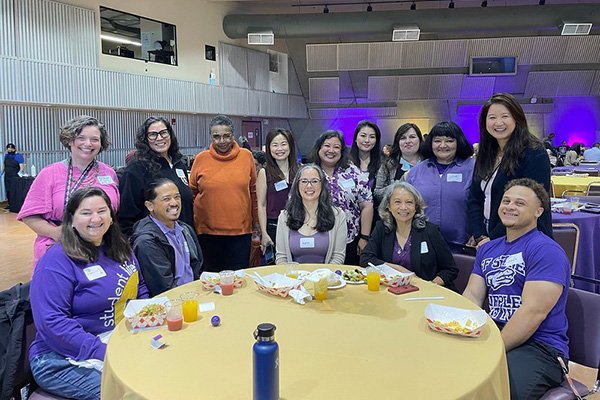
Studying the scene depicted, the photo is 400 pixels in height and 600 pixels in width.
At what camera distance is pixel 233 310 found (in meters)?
1.93

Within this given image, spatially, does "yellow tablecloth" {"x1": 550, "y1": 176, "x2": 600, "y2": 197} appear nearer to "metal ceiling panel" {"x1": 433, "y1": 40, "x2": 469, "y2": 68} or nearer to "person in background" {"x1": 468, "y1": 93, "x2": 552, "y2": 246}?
"person in background" {"x1": 468, "y1": 93, "x2": 552, "y2": 246}

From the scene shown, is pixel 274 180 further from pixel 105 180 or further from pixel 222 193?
pixel 105 180

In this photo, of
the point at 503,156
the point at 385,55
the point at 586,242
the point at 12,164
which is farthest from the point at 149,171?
the point at 385,55

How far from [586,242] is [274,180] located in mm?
2936

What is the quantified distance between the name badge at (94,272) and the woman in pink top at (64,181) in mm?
730

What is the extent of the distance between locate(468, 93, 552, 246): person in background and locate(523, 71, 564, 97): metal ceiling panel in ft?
41.8

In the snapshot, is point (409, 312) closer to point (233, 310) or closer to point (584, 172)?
point (233, 310)

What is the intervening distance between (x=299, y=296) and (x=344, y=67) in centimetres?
1189

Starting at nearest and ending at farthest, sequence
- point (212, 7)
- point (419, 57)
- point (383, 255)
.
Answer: point (383, 255) < point (212, 7) < point (419, 57)

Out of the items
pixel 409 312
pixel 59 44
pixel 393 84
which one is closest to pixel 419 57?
pixel 393 84

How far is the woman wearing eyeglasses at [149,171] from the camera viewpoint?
299 cm

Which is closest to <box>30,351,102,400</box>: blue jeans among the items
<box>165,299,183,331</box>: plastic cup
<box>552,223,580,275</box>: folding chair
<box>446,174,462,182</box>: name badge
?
<box>165,299,183,331</box>: plastic cup

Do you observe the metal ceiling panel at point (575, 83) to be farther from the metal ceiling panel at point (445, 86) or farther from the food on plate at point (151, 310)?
the food on plate at point (151, 310)

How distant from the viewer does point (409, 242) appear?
2707 millimetres
